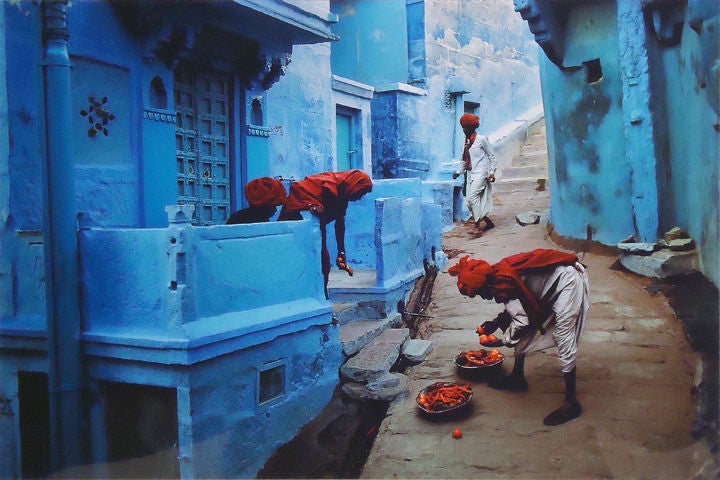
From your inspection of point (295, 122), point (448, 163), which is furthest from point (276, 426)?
point (448, 163)

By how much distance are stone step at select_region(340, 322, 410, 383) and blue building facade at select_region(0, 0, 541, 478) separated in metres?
0.18

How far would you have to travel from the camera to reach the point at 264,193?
21.6 feet

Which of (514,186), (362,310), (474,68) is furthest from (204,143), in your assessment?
(474,68)

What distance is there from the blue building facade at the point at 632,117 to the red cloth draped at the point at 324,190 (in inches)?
126

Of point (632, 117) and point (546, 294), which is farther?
point (632, 117)

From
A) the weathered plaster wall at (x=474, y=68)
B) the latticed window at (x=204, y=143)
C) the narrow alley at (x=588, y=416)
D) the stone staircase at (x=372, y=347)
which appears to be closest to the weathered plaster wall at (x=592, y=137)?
the narrow alley at (x=588, y=416)

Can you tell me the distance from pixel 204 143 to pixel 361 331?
288cm

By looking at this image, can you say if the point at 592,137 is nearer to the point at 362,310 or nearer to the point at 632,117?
the point at 632,117

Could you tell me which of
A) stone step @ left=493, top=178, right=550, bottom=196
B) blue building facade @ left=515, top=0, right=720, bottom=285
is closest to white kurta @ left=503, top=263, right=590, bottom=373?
blue building facade @ left=515, top=0, right=720, bottom=285

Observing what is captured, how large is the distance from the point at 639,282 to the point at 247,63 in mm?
5203

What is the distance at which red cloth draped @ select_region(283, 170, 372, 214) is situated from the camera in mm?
6516

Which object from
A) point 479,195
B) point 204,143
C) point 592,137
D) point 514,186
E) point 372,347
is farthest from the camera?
point 514,186

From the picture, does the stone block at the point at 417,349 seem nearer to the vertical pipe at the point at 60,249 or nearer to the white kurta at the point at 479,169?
the vertical pipe at the point at 60,249

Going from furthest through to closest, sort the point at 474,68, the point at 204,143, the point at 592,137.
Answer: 1. the point at 474,68
2. the point at 592,137
3. the point at 204,143
